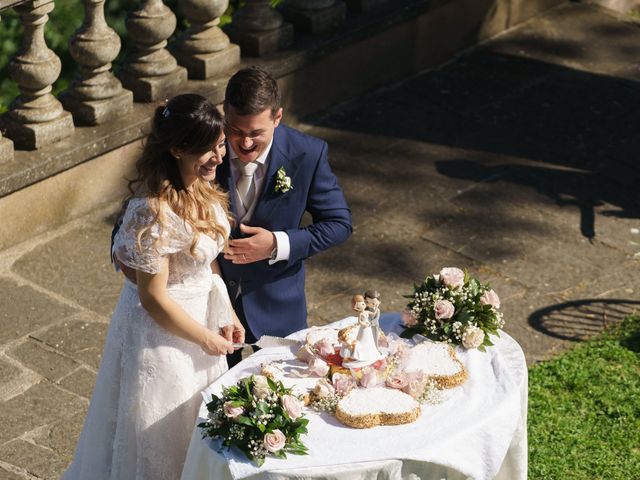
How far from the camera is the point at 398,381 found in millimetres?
5031

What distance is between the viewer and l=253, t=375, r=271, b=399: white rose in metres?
4.72

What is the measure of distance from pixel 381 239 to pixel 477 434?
327 cm

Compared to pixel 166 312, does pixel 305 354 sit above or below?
below

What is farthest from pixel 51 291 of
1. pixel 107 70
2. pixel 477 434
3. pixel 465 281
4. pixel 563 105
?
pixel 563 105

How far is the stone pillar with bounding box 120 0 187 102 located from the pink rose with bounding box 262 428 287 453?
13.4ft

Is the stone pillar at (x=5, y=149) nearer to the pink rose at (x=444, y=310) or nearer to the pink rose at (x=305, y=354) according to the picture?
the pink rose at (x=305, y=354)

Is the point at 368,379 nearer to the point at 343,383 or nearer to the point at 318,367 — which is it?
the point at 343,383

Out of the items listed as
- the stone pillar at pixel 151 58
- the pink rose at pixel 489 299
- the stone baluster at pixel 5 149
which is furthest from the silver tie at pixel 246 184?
the stone pillar at pixel 151 58

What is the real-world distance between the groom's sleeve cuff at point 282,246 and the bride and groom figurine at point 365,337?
0.46 m

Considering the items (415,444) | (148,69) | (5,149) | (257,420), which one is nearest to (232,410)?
(257,420)

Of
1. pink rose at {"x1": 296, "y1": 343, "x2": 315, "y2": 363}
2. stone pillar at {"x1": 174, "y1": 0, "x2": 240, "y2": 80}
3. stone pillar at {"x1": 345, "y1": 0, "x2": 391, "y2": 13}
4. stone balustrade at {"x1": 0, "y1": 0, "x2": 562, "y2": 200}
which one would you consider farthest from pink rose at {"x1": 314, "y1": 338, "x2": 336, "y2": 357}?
stone pillar at {"x1": 345, "y1": 0, "x2": 391, "y2": 13}

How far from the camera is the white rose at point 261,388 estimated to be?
4723mm

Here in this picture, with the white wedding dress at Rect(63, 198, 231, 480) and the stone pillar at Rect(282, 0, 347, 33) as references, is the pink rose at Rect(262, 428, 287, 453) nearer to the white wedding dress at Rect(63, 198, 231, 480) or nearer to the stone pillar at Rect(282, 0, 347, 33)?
the white wedding dress at Rect(63, 198, 231, 480)

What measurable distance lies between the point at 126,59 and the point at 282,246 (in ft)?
11.2
